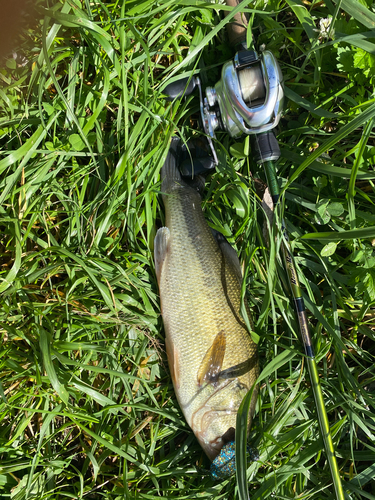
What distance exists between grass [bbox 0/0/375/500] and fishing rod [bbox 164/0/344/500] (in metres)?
0.11

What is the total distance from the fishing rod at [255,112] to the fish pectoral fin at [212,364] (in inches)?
23.1

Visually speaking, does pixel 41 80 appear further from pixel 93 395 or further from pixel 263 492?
pixel 263 492

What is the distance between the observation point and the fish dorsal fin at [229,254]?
2.55 m

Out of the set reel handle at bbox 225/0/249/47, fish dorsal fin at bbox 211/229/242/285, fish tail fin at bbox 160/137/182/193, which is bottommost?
fish dorsal fin at bbox 211/229/242/285

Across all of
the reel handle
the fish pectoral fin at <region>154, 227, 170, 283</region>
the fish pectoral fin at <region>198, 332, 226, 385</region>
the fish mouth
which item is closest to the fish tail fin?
the fish pectoral fin at <region>154, 227, 170, 283</region>

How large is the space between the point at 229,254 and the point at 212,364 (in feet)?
2.58

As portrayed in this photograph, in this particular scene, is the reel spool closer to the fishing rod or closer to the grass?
the fishing rod

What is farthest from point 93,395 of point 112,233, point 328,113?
point 328,113

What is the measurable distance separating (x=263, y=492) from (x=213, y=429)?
537 millimetres

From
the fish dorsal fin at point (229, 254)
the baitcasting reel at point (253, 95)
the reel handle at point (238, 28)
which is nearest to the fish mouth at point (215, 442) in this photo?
the fish dorsal fin at point (229, 254)

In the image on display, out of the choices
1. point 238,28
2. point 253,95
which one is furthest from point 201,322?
point 238,28

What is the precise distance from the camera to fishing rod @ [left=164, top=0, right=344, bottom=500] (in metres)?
2.23

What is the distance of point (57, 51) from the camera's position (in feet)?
8.05

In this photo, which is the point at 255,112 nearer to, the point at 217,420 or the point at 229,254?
the point at 229,254
